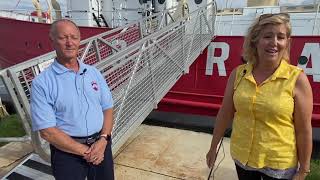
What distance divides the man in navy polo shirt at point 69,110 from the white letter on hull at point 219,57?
436 cm

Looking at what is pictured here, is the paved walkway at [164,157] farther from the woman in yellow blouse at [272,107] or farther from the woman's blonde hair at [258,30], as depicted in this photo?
the woman's blonde hair at [258,30]

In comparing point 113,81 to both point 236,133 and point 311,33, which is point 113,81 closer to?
point 236,133

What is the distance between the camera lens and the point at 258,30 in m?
1.91

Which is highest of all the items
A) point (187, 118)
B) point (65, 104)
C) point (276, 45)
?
point (276, 45)

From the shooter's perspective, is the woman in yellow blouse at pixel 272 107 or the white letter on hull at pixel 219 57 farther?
the white letter on hull at pixel 219 57

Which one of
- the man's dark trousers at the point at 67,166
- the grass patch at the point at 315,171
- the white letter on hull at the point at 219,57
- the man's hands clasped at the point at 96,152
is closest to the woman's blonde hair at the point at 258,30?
the man's hands clasped at the point at 96,152

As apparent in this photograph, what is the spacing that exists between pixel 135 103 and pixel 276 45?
2503 mm

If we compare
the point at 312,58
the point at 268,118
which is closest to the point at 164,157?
the point at 312,58

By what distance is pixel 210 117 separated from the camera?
6.72m

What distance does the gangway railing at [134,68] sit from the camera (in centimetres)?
255

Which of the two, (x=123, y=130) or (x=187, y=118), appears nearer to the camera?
(x=123, y=130)

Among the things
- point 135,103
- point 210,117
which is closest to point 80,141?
point 135,103

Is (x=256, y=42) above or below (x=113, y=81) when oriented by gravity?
above

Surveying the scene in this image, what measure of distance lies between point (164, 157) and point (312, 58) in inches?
113
